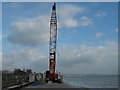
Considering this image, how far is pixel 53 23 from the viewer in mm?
62875

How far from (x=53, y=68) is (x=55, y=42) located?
26.5 feet

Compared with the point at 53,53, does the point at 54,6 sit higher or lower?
higher

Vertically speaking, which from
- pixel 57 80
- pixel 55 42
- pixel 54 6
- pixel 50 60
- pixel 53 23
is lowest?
pixel 57 80

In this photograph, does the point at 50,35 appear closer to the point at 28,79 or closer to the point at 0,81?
the point at 28,79

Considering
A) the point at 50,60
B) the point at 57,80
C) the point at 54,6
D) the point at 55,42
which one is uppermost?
the point at 54,6

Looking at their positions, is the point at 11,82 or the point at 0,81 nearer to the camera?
the point at 0,81

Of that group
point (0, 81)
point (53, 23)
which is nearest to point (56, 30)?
point (53, 23)

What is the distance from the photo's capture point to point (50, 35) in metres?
62.2

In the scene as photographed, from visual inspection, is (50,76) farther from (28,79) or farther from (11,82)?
A: (11,82)

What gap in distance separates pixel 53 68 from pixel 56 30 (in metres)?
11.4

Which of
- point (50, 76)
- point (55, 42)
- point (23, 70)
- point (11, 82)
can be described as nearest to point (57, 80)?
point (50, 76)

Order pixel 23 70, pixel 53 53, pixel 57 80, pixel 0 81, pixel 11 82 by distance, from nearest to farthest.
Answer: pixel 0 81 → pixel 11 82 → pixel 57 80 → pixel 53 53 → pixel 23 70

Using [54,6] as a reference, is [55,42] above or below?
below

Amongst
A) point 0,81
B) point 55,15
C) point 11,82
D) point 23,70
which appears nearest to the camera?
point 0,81
